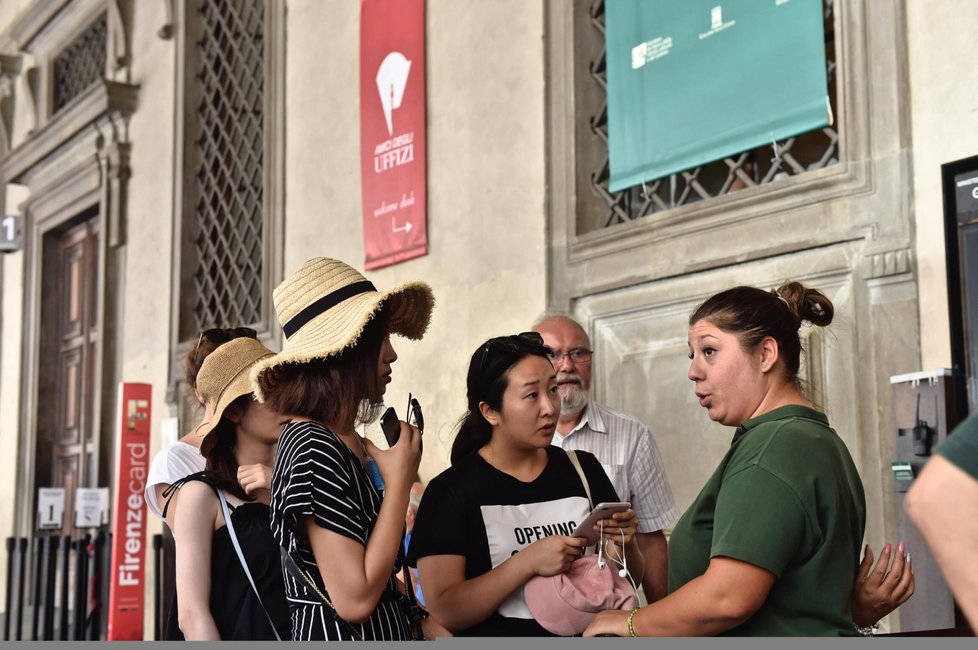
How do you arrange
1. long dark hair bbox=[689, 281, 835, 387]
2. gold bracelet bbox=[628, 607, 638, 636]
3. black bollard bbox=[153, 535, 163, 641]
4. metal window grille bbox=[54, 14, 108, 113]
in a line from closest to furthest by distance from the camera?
gold bracelet bbox=[628, 607, 638, 636] → long dark hair bbox=[689, 281, 835, 387] → black bollard bbox=[153, 535, 163, 641] → metal window grille bbox=[54, 14, 108, 113]

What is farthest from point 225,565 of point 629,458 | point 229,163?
point 229,163

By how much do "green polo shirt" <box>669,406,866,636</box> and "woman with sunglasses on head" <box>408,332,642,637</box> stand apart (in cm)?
51

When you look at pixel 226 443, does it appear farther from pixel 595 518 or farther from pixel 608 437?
pixel 608 437

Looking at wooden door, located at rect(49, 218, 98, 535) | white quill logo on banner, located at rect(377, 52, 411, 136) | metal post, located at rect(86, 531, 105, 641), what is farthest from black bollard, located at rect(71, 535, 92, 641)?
white quill logo on banner, located at rect(377, 52, 411, 136)

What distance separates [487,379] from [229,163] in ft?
20.9

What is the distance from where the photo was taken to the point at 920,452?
130 inches

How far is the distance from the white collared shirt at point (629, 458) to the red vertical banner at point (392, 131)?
8.74 feet

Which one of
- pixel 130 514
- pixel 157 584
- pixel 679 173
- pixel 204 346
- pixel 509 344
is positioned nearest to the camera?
pixel 509 344

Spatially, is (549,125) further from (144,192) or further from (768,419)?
(144,192)

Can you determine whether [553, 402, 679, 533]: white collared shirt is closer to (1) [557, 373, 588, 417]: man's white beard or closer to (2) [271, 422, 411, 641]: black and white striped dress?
(1) [557, 373, 588, 417]: man's white beard

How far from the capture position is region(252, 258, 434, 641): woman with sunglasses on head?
177 cm

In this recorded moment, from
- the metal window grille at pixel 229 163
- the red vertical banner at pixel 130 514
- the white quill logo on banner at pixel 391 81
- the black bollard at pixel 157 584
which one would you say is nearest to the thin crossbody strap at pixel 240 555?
the white quill logo on banner at pixel 391 81

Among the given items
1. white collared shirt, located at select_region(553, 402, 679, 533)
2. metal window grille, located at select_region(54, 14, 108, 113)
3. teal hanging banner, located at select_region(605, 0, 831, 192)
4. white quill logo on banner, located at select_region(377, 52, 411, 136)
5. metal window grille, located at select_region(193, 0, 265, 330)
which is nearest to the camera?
white collared shirt, located at select_region(553, 402, 679, 533)

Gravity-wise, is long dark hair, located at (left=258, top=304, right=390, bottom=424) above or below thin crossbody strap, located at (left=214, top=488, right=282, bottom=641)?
above
